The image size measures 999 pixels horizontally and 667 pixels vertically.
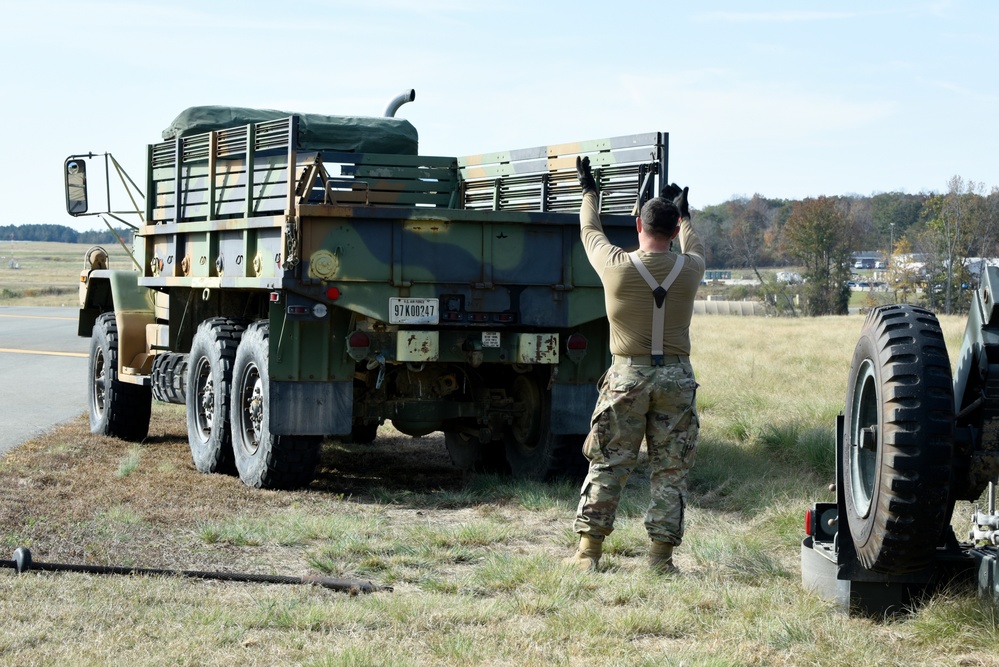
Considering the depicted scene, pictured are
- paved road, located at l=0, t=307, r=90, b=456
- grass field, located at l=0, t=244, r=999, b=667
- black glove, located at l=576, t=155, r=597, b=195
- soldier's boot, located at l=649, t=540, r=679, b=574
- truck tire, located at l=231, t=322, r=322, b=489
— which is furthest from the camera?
paved road, located at l=0, t=307, r=90, b=456

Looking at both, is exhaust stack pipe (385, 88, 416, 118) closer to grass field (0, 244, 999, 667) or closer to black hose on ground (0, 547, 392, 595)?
grass field (0, 244, 999, 667)

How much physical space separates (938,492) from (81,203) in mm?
8747

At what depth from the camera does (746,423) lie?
472 inches

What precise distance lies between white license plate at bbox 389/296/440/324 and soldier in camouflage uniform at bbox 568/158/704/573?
7.50 feet

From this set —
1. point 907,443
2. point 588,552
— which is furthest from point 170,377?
point 907,443

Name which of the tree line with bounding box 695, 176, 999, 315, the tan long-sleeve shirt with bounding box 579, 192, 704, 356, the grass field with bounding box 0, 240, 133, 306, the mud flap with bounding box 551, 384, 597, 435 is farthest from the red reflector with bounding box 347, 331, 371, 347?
the tree line with bounding box 695, 176, 999, 315

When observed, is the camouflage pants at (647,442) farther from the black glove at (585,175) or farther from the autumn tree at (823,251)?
the autumn tree at (823,251)

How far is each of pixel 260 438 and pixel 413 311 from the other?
1485 mm

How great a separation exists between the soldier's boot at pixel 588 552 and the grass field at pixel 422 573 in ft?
0.45

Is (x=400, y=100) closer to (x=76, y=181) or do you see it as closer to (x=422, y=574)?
(x=76, y=181)

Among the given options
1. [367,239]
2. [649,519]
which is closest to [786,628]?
[649,519]

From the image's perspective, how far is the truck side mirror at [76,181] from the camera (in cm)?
1165

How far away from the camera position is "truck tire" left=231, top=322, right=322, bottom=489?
8914 mm

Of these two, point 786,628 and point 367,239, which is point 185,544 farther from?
point 786,628
